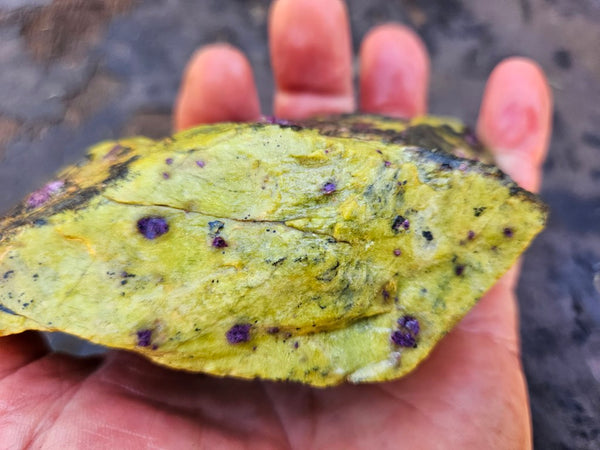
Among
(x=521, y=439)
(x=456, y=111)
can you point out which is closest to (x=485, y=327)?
(x=521, y=439)

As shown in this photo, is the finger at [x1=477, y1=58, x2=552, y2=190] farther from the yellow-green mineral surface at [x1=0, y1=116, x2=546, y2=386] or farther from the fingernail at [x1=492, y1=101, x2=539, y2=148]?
the yellow-green mineral surface at [x1=0, y1=116, x2=546, y2=386]

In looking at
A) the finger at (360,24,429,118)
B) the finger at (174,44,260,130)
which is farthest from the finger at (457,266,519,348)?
the finger at (174,44,260,130)

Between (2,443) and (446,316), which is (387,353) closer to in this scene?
(446,316)

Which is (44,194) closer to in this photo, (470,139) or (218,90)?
(218,90)

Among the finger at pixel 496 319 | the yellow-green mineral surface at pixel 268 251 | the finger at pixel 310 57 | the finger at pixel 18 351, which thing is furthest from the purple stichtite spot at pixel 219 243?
the finger at pixel 310 57

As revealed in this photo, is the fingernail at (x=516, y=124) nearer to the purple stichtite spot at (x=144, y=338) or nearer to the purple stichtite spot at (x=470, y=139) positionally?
the purple stichtite spot at (x=470, y=139)
